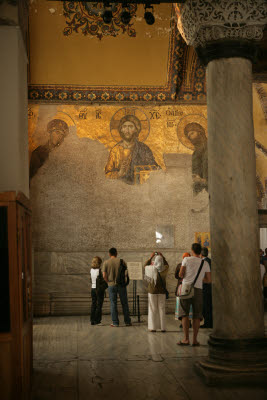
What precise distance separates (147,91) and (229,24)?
693 centimetres

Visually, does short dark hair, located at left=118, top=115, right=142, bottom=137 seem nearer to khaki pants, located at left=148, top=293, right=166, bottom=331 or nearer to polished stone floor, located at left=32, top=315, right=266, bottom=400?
khaki pants, located at left=148, top=293, right=166, bottom=331

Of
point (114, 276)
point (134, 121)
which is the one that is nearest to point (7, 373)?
point (114, 276)

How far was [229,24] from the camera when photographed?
288 inches

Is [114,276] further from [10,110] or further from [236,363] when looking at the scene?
[10,110]

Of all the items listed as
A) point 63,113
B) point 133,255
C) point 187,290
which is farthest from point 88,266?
point 187,290

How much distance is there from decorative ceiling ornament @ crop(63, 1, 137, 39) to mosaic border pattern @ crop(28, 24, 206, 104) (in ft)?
4.03

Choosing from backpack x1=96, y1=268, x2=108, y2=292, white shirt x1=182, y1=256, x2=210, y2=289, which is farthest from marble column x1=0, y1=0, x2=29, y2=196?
backpack x1=96, y1=268, x2=108, y2=292

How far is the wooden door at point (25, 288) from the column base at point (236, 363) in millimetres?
2195

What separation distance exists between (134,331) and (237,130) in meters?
5.34

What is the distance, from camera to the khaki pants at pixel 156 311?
10828 mm

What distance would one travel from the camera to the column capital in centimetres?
730

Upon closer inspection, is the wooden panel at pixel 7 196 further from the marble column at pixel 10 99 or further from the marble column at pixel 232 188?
the marble column at pixel 232 188

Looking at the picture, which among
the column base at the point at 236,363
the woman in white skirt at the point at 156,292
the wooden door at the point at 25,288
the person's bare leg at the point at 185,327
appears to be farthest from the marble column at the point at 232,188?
the woman in white skirt at the point at 156,292

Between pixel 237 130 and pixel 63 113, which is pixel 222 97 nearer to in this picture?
pixel 237 130
